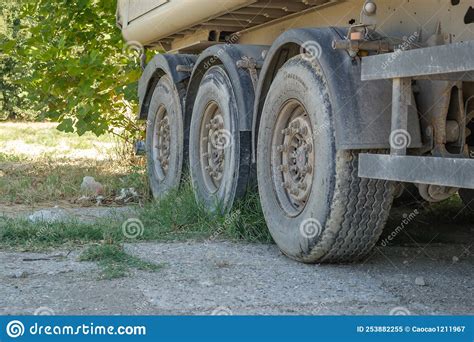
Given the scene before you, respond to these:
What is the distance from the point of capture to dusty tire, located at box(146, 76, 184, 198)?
738 centimetres

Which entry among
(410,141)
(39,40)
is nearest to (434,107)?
(410,141)

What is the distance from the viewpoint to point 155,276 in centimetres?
450

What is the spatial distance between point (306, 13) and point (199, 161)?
1.67m

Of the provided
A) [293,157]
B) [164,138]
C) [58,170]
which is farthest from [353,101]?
[58,170]

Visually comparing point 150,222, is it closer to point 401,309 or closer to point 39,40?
Result: point 401,309

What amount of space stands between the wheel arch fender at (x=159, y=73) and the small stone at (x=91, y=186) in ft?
3.01

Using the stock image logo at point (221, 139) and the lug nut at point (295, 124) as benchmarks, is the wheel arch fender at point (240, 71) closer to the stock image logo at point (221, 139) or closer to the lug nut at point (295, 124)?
the stock image logo at point (221, 139)

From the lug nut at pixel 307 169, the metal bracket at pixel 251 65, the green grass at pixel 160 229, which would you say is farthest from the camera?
the metal bracket at pixel 251 65

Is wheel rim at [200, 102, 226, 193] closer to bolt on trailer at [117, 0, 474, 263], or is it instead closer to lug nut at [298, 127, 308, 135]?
bolt on trailer at [117, 0, 474, 263]

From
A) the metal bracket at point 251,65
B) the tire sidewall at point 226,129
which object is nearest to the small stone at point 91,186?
the tire sidewall at point 226,129

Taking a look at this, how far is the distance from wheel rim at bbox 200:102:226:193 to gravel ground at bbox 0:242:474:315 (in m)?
1.22

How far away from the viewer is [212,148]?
667 centimetres

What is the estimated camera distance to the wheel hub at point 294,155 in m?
4.85

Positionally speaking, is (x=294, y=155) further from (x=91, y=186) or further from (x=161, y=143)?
(x=91, y=186)
